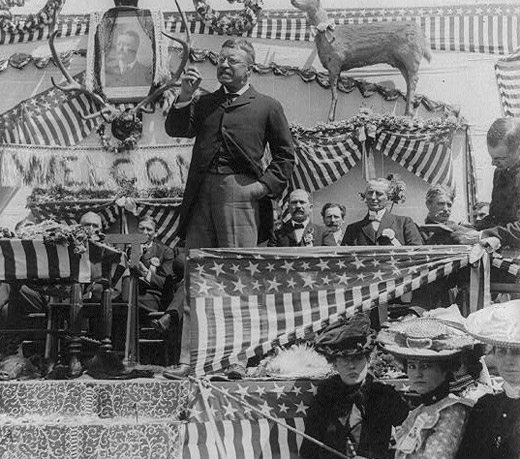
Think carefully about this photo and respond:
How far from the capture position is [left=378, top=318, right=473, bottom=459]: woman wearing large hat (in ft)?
15.5

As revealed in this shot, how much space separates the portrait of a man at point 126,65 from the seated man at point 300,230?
7.34 feet

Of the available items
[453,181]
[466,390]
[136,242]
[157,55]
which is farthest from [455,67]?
[466,390]

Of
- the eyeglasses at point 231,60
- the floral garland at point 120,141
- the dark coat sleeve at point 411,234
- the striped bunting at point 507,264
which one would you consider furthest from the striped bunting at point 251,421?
the floral garland at point 120,141

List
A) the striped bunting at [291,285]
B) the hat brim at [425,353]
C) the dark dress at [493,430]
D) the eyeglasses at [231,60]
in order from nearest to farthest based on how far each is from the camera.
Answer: the dark dress at [493,430] → the hat brim at [425,353] → the striped bunting at [291,285] → the eyeglasses at [231,60]

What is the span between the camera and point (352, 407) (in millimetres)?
5113

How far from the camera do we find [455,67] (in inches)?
321

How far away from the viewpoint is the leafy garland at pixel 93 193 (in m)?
8.45

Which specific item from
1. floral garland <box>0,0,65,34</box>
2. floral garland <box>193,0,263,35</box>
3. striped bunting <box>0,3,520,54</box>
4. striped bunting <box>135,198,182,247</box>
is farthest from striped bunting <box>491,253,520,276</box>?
floral garland <box>0,0,65,34</box>

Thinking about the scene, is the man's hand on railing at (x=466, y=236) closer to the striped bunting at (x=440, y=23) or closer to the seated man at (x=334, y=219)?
the seated man at (x=334, y=219)

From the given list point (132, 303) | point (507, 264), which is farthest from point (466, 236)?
point (132, 303)

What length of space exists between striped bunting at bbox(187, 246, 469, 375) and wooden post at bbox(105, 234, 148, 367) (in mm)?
727

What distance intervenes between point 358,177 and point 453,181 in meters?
0.83

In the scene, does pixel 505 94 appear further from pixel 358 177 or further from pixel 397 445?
pixel 397 445

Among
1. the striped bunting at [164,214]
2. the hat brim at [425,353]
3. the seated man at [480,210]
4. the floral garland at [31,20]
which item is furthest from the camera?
the striped bunting at [164,214]
